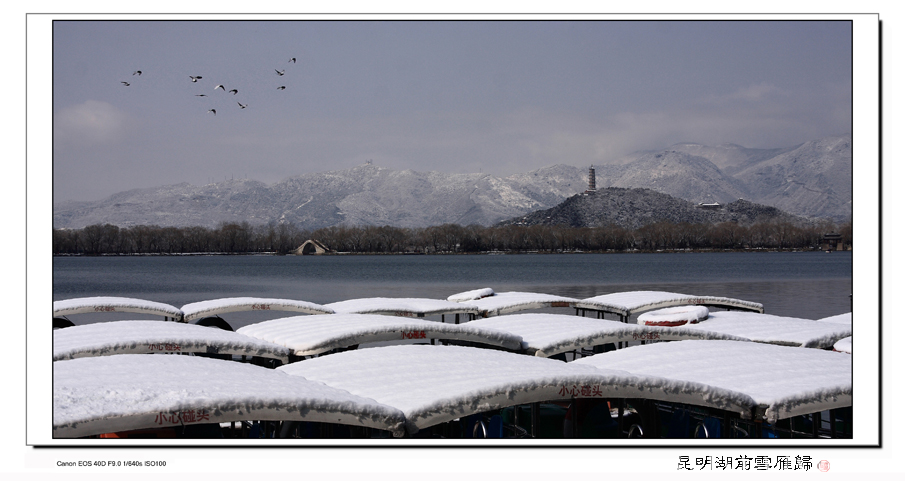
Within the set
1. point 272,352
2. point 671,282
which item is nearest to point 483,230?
point 671,282

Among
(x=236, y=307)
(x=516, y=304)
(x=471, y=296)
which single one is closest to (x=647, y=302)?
(x=516, y=304)

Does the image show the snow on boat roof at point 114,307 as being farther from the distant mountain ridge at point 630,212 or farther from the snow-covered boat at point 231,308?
the distant mountain ridge at point 630,212

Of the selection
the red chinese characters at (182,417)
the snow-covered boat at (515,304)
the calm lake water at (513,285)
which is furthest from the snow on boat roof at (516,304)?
the calm lake water at (513,285)

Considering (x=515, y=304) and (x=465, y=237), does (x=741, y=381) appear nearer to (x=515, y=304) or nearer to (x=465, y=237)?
(x=515, y=304)

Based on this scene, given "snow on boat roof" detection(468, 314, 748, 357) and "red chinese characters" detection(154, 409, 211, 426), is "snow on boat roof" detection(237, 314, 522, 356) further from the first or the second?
"red chinese characters" detection(154, 409, 211, 426)

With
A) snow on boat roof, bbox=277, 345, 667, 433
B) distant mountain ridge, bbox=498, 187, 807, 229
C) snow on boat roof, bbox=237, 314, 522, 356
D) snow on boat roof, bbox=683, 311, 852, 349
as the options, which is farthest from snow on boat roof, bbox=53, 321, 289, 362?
distant mountain ridge, bbox=498, 187, 807, 229

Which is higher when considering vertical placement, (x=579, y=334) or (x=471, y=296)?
(x=579, y=334)
